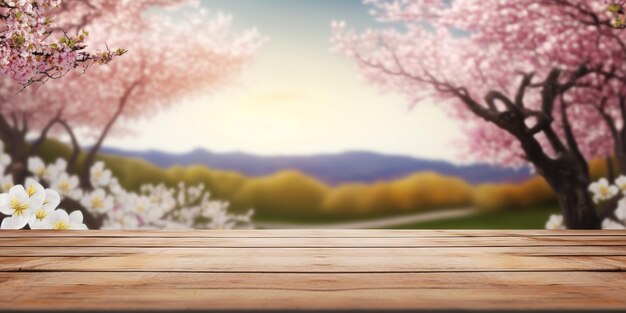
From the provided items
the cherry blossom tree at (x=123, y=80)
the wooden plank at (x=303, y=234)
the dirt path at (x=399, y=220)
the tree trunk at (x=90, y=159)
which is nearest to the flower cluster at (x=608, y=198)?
the dirt path at (x=399, y=220)

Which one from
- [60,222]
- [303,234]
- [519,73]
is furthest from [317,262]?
[519,73]

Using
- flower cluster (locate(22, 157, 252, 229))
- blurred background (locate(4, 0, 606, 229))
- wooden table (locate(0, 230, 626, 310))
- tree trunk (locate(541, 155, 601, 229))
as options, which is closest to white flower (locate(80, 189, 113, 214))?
flower cluster (locate(22, 157, 252, 229))

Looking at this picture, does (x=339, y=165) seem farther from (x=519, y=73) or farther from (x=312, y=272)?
(x=312, y=272)

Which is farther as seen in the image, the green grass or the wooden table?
the green grass

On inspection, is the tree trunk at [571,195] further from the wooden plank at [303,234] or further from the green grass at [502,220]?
the wooden plank at [303,234]

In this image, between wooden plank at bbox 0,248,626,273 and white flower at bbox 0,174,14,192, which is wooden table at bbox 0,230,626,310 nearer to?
wooden plank at bbox 0,248,626,273

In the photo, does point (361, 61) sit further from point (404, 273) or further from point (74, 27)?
point (404, 273)
